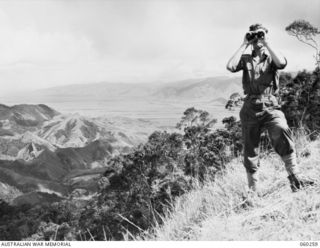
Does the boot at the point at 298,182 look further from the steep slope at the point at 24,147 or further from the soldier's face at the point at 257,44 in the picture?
the steep slope at the point at 24,147

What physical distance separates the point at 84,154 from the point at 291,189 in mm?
156407

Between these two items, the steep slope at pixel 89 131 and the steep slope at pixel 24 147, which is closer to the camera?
the steep slope at pixel 24 147

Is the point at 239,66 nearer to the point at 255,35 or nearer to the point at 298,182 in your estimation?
the point at 255,35

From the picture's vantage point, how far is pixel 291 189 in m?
3.75

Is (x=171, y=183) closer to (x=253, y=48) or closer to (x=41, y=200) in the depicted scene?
(x=253, y=48)

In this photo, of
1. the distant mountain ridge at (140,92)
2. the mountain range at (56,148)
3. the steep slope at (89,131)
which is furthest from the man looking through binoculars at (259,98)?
the steep slope at (89,131)

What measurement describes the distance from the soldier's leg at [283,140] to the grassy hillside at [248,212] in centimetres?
27

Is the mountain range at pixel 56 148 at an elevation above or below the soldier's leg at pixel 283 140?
below

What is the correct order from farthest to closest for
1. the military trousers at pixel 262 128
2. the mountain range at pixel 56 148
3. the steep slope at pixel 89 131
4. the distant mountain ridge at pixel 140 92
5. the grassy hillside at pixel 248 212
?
the steep slope at pixel 89 131 → the mountain range at pixel 56 148 → the distant mountain ridge at pixel 140 92 → the military trousers at pixel 262 128 → the grassy hillside at pixel 248 212

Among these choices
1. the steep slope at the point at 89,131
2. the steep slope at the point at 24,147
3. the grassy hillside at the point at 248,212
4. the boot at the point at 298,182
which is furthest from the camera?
the steep slope at the point at 89,131

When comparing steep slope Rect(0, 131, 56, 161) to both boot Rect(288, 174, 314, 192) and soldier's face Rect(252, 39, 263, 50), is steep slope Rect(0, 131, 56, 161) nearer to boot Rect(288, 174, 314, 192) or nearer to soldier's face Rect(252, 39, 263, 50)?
soldier's face Rect(252, 39, 263, 50)

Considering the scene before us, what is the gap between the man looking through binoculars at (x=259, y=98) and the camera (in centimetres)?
375

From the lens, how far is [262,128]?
3977 mm

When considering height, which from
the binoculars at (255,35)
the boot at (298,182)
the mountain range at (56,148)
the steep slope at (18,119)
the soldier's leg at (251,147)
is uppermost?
the binoculars at (255,35)
